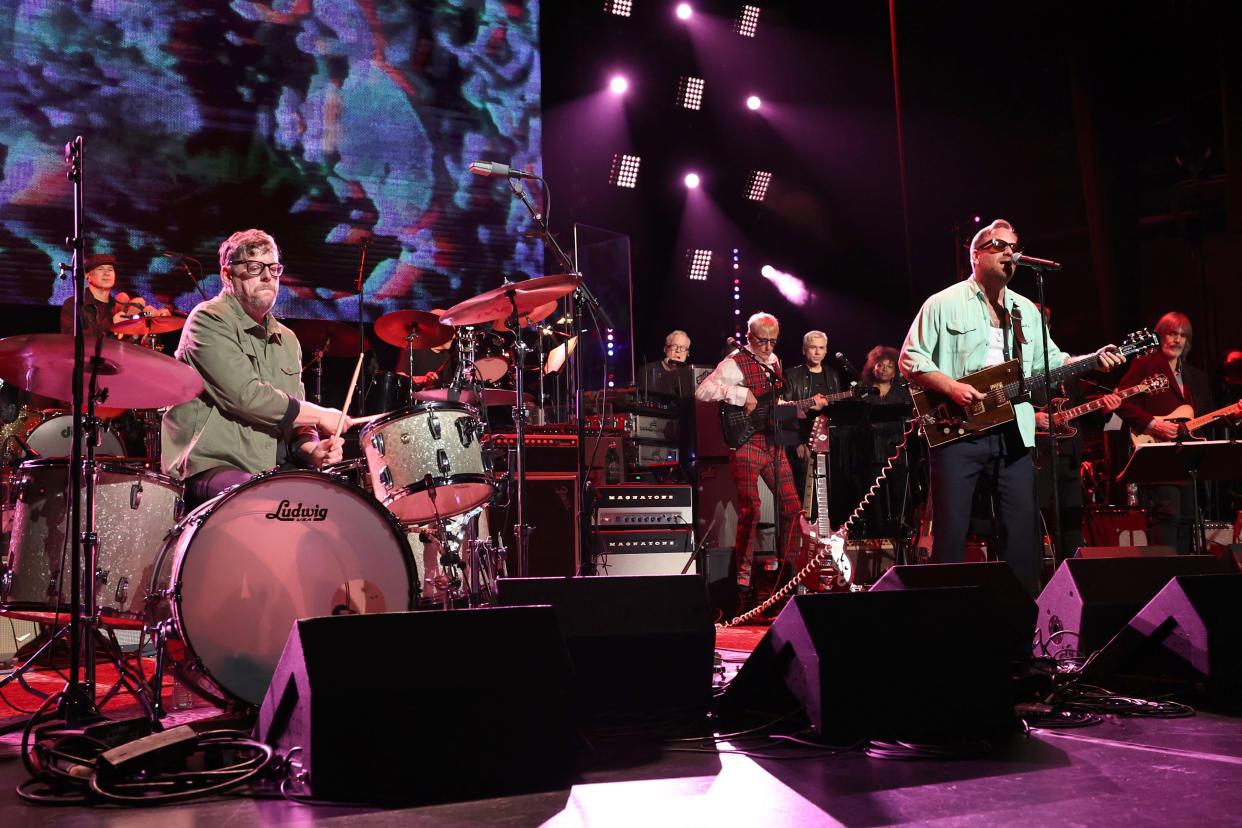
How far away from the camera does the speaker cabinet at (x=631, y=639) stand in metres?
3.29

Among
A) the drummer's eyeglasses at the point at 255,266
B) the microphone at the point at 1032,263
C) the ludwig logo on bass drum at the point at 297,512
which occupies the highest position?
the microphone at the point at 1032,263

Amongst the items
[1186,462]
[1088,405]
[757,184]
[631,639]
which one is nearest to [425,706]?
[631,639]

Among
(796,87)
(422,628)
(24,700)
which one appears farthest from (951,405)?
(796,87)

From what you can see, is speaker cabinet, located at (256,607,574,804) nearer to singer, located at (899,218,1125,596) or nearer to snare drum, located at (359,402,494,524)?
snare drum, located at (359,402,494,524)

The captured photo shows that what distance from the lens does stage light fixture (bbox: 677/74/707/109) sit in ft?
44.2

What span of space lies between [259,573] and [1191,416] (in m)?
7.46

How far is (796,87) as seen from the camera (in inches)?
543

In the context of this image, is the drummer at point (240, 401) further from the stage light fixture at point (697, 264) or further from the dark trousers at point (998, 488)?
the stage light fixture at point (697, 264)

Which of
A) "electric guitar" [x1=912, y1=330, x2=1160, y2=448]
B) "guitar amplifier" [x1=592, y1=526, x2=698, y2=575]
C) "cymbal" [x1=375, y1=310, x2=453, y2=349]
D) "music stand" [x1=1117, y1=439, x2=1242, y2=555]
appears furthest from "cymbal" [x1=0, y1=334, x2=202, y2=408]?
"music stand" [x1=1117, y1=439, x2=1242, y2=555]

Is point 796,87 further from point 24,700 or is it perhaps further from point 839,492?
point 24,700

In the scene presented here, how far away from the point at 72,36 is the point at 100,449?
159 inches

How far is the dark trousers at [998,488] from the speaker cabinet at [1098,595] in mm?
598

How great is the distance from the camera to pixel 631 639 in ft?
10.8

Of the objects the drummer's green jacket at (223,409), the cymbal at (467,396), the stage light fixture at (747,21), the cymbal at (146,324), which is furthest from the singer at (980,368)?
the stage light fixture at (747,21)
